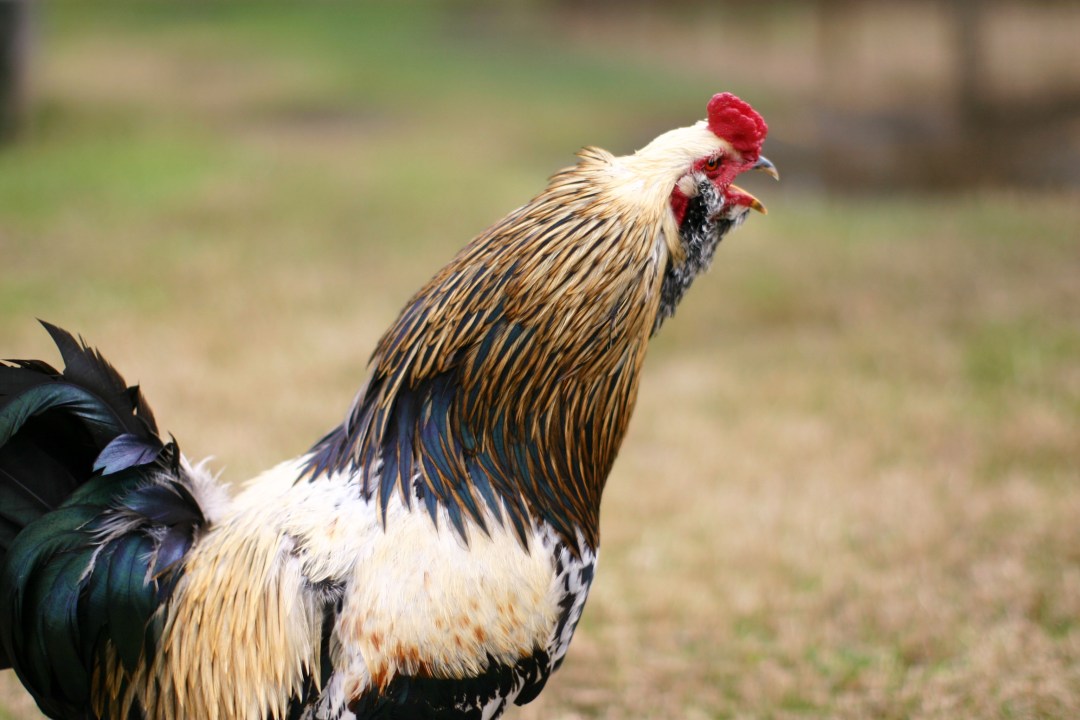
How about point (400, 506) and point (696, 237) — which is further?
point (696, 237)

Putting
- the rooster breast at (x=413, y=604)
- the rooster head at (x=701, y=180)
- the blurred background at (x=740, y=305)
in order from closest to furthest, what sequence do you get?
the rooster breast at (x=413, y=604)
the rooster head at (x=701, y=180)
the blurred background at (x=740, y=305)

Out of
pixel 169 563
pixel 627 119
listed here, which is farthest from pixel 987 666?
pixel 627 119

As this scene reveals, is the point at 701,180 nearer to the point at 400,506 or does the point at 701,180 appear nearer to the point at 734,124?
the point at 734,124

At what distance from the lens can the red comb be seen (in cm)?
259

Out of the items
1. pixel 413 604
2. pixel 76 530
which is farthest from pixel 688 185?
pixel 76 530

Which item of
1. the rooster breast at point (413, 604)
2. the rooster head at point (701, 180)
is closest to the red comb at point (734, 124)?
the rooster head at point (701, 180)

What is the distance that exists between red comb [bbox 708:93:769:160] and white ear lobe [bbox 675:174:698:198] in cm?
18

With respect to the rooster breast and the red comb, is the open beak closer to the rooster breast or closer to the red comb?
the red comb

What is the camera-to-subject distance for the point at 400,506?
7.74 feet

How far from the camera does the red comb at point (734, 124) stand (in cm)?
259

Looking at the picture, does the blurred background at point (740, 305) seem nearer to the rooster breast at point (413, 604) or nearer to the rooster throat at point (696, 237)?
the rooster breast at point (413, 604)

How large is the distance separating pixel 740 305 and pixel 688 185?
4963 mm

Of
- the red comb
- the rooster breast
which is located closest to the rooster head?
the red comb

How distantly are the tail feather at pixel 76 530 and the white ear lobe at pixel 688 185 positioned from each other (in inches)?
52.7
